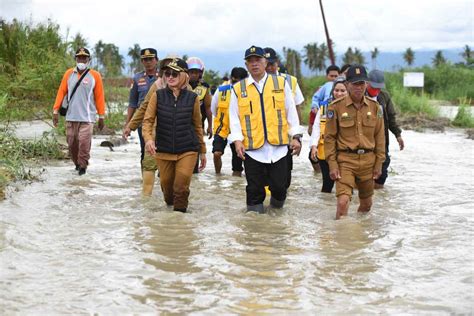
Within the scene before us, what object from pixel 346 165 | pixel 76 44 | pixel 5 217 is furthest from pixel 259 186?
pixel 76 44

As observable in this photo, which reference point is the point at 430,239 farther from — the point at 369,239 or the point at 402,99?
the point at 402,99

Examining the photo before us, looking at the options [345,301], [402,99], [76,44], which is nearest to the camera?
[345,301]

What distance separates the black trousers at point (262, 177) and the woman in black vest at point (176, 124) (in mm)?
626

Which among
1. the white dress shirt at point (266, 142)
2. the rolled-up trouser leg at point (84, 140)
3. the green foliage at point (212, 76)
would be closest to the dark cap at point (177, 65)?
the white dress shirt at point (266, 142)

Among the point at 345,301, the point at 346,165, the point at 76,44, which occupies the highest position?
the point at 76,44

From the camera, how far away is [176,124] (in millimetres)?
8031

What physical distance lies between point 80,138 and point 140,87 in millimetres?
1620

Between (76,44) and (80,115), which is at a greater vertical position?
(76,44)

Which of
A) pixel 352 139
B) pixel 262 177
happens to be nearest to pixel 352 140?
pixel 352 139

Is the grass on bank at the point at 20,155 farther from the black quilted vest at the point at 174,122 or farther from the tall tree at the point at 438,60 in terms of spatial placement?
the tall tree at the point at 438,60

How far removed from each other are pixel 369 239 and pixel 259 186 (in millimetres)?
1459

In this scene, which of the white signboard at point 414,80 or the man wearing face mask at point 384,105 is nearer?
the man wearing face mask at point 384,105

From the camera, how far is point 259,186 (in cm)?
822

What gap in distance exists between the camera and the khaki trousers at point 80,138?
440 inches
